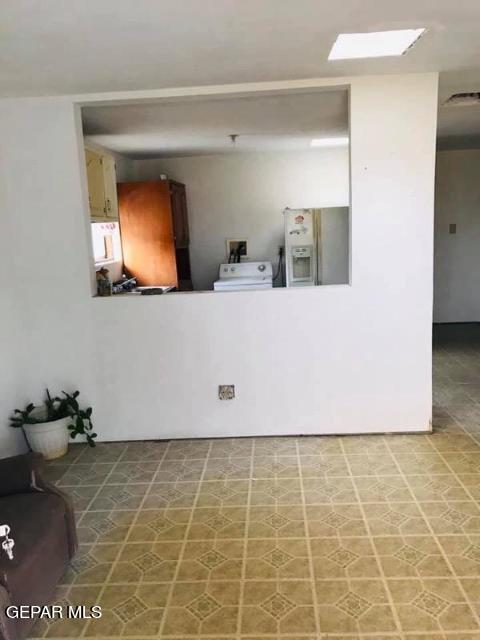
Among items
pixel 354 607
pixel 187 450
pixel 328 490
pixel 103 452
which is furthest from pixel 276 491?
pixel 103 452

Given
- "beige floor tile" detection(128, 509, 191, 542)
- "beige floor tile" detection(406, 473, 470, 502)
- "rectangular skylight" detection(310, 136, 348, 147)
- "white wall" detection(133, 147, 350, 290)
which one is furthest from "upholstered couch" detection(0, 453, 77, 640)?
"white wall" detection(133, 147, 350, 290)

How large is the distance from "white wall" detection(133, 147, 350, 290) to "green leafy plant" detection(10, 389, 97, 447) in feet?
10.9

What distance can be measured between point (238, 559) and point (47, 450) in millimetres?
1674

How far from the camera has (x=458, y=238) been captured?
6.62 meters

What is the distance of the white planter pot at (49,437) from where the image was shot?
3293 mm

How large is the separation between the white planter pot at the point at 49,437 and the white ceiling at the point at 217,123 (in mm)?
2131

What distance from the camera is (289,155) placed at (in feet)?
19.9

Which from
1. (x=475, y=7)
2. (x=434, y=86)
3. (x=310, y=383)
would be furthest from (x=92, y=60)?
(x=310, y=383)

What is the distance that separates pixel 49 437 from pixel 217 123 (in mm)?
2695

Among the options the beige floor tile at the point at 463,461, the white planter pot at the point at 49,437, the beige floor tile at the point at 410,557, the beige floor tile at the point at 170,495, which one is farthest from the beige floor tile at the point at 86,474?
the beige floor tile at the point at 463,461

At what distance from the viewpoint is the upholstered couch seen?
1.77m

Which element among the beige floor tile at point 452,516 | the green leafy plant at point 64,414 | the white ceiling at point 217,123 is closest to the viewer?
the beige floor tile at point 452,516

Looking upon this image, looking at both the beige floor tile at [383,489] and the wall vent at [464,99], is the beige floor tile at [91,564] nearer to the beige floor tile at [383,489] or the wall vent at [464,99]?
the beige floor tile at [383,489]

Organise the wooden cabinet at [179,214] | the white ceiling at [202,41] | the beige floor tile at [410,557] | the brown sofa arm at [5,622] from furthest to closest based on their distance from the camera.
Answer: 1. the wooden cabinet at [179,214]
2. the beige floor tile at [410,557]
3. the white ceiling at [202,41]
4. the brown sofa arm at [5,622]
